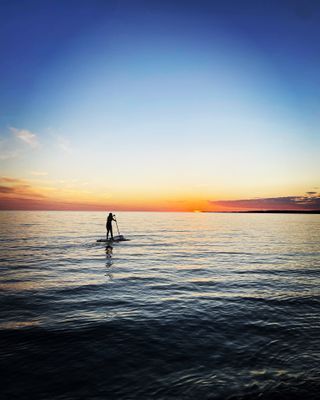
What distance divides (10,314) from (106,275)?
766 centimetres

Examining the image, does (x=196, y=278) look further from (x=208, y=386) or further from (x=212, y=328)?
(x=208, y=386)

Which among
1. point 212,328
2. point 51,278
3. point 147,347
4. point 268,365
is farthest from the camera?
point 51,278

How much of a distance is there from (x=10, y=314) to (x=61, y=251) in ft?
60.3

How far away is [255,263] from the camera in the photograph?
23516 mm

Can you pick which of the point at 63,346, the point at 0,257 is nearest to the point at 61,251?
the point at 0,257

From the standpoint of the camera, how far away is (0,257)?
24812 millimetres

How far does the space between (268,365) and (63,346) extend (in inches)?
229

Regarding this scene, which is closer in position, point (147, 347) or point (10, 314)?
point (147, 347)

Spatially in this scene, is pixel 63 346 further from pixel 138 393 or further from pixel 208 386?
pixel 208 386

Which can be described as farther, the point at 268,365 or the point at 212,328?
the point at 212,328

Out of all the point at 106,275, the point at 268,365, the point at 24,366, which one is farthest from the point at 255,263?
the point at 24,366

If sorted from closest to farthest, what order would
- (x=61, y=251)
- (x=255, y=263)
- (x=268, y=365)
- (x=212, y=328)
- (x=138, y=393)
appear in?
(x=138, y=393) < (x=268, y=365) < (x=212, y=328) < (x=255, y=263) < (x=61, y=251)

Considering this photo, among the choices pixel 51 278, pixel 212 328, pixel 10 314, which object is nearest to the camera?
pixel 212 328

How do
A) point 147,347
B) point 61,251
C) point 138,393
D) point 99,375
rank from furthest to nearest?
1. point 61,251
2. point 147,347
3. point 99,375
4. point 138,393
